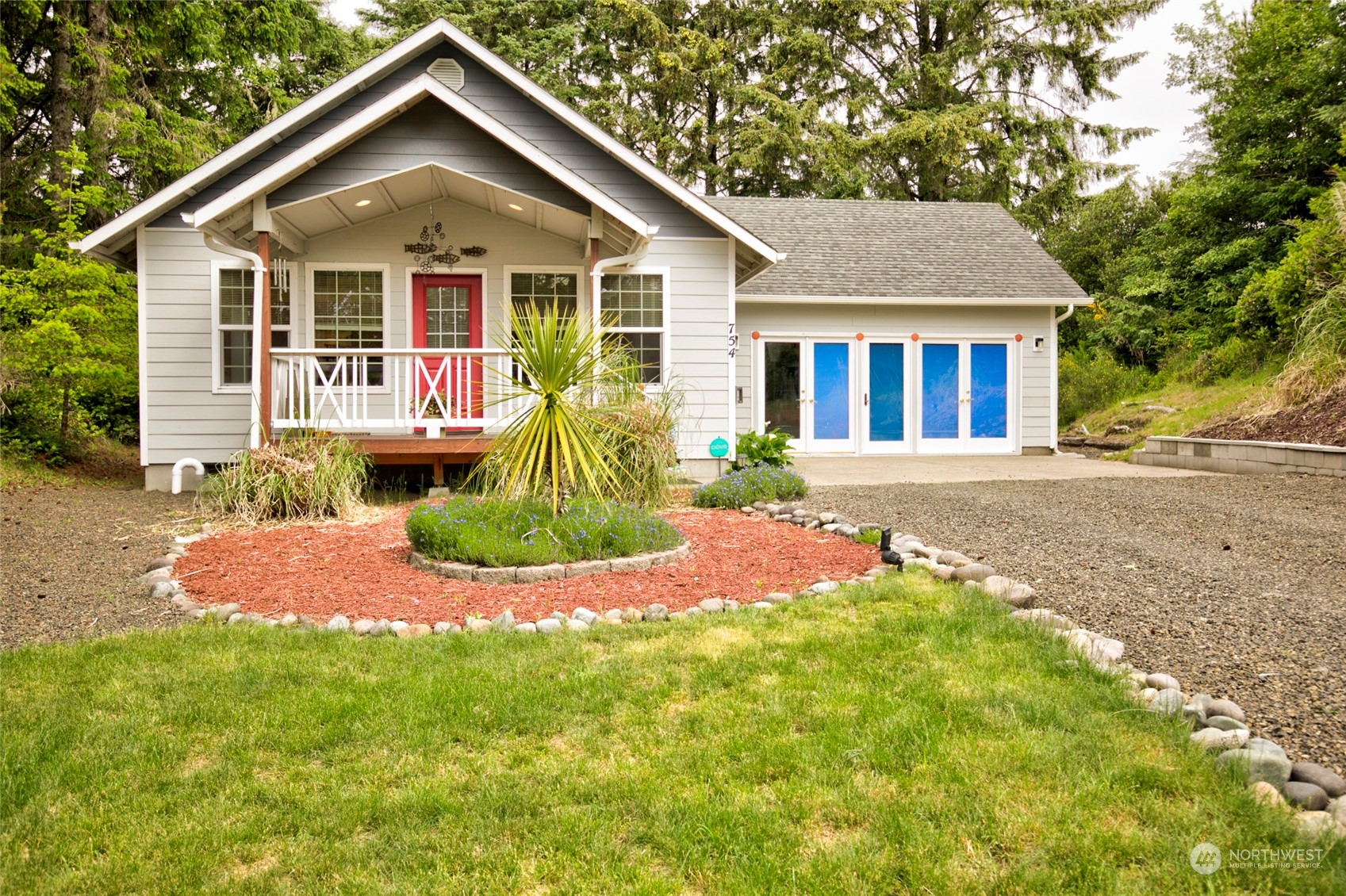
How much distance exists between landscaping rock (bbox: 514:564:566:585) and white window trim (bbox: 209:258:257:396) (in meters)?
6.65

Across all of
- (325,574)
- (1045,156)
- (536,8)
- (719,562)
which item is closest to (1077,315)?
(1045,156)

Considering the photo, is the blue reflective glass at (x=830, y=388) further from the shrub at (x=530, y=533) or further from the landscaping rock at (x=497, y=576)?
the landscaping rock at (x=497, y=576)

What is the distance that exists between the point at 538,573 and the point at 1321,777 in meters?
4.07

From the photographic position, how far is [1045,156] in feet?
82.4

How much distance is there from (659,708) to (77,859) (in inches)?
73.8

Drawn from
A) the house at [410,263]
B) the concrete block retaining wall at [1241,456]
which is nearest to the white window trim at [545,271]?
the house at [410,263]

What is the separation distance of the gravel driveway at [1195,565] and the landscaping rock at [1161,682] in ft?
0.45

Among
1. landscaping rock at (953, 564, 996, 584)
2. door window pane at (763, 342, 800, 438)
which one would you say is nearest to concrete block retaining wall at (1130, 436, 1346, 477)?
door window pane at (763, 342, 800, 438)

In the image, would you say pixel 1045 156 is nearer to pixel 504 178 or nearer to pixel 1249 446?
pixel 1249 446

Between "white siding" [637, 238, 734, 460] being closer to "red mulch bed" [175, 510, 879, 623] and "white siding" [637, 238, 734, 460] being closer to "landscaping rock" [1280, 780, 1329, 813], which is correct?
"red mulch bed" [175, 510, 879, 623]

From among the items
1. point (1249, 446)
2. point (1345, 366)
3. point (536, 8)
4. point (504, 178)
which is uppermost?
point (536, 8)

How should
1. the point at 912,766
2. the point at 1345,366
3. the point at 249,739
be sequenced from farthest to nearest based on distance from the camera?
the point at 1345,366, the point at 249,739, the point at 912,766

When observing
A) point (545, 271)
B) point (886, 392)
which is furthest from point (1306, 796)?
point (886, 392)

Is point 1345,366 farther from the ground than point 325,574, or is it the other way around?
point 1345,366
